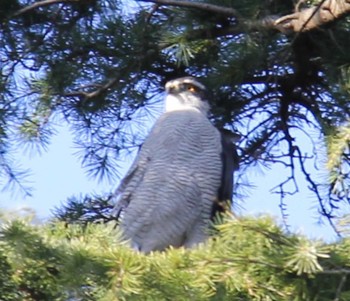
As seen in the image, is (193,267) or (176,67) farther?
(176,67)

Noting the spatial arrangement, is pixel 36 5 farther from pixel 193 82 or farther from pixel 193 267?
pixel 193 267

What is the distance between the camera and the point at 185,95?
412 cm

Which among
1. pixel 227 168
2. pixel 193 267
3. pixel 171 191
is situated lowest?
pixel 193 267

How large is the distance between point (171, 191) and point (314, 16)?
0.76 metres

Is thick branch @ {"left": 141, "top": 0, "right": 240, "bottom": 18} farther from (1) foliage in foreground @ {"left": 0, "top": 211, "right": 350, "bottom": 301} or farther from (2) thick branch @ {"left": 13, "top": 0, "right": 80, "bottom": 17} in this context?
(1) foliage in foreground @ {"left": 0, "top": 211, "right": 350, "bottom": 301}

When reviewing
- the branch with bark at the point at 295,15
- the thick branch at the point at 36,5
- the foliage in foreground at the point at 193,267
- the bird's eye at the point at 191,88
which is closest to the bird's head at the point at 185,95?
the bird's eye at the point at 191,88

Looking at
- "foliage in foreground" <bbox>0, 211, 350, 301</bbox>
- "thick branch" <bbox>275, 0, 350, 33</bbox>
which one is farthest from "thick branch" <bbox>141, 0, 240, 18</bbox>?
"foliage in foreground" <bbox>0, 211, 350, 301</bbox>

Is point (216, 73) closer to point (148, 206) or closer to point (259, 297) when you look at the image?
point (148, 206)

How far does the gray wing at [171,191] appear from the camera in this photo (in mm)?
3832

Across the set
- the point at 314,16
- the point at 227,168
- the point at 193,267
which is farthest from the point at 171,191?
the point at 193,267

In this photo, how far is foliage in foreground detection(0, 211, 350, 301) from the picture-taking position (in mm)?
2455

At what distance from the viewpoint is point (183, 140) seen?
13.1 ft

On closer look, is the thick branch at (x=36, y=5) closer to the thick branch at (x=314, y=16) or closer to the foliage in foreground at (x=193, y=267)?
the thick branch at (x=314, y=16)

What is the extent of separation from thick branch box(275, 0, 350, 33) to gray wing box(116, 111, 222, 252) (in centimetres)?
55
